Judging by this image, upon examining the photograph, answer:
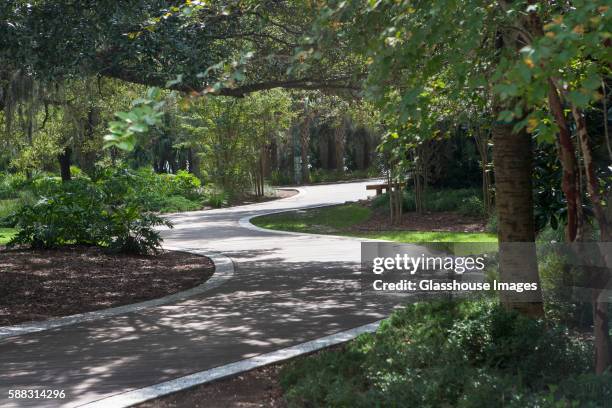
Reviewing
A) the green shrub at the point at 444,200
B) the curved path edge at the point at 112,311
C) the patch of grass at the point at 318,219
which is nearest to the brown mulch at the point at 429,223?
the green shrub at the point at 444,200

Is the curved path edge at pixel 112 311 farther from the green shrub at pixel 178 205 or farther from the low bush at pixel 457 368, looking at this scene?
the green shrub at pixel 178 205

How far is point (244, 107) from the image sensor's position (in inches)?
1287

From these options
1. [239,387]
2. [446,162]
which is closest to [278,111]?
[446,162]

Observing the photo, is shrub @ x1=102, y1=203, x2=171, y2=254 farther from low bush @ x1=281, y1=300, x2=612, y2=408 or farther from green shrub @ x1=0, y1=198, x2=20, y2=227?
green shrub @ x1=0, y1=198, x2=20, y2=227

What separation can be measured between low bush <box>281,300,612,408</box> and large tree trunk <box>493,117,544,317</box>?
0.34 meters

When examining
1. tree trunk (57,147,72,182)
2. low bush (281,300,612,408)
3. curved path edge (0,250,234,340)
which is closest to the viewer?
low bush (281,300,612,408)

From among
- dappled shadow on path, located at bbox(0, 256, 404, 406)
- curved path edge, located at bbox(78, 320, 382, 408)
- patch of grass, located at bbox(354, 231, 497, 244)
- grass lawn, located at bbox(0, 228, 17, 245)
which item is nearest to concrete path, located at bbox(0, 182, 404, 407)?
dappled shadow on path, located at bbox(0, 256, 404, 406)

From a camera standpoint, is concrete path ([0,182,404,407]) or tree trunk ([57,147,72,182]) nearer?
concrete path ([0,182,404,407])

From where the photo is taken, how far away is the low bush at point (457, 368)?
4910mm

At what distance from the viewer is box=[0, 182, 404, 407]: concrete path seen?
22.0 ft

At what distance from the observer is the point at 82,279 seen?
12.5 meters

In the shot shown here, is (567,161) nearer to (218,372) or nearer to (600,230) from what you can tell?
(600,230)

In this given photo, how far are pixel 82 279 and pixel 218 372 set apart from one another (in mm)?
6515

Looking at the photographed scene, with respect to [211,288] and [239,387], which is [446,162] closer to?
[211,288]
